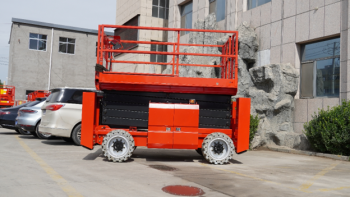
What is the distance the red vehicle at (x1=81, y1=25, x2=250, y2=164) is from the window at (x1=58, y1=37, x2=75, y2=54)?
33363 millimetres

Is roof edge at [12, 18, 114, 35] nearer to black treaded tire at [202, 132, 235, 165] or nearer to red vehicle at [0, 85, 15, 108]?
red vehicle at [0, 85, 15, 108]

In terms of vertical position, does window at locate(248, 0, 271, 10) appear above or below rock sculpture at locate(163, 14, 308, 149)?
above

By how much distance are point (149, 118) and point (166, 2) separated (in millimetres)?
21600

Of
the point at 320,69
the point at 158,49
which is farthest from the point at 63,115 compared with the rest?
the point at 158,49

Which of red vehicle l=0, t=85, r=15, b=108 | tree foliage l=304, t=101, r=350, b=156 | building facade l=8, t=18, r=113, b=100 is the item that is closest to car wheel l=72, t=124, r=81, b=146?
tree foliage l=304, t=101, r=350, b=156

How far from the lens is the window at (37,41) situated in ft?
124

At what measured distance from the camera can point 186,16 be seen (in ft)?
73.4

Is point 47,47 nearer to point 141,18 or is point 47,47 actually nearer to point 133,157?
point 141,18

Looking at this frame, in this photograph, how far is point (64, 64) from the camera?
130 feet

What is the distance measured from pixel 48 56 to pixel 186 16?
2235cm

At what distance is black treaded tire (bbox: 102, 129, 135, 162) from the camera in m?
7.95

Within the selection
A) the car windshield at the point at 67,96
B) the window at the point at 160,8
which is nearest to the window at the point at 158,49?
the window at the point at 160,8

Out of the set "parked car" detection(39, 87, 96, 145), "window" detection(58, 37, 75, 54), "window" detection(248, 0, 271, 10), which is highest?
"window" detection(58, 37, 75, 54)

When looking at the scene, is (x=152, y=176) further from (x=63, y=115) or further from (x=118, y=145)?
(x=63, y=115)
